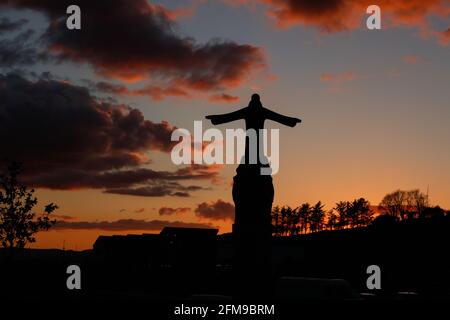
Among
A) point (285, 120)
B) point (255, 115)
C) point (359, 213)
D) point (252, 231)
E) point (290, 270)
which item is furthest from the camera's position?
point (359, 213)

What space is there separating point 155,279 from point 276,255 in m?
37.6

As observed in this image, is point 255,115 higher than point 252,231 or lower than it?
higher

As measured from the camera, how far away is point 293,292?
2858 cm

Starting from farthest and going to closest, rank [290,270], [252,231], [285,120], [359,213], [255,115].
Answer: [359,213]
[290,270]
[285,120]
[255,115]
[252,231]

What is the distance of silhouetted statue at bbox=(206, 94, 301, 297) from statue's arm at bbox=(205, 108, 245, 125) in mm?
260

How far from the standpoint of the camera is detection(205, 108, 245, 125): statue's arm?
21.3 m

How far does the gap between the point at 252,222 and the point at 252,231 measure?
0.30m

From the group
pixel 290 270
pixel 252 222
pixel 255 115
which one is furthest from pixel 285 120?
pixel 290 270

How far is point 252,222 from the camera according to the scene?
20.3m

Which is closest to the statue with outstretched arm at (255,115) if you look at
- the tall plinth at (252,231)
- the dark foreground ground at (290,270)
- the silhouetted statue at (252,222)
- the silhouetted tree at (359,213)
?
the silhouetted statue at (252,222)

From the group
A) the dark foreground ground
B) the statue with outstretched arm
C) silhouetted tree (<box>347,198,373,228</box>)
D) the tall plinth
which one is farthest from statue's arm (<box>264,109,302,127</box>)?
silhouetted tree (<box>347,198,373,228</box>)

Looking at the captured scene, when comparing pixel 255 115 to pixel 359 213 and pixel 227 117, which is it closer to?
pixel 227 117

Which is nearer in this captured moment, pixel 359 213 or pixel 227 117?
pixel 227 117

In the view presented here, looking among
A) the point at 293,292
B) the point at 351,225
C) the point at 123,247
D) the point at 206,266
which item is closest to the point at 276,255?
the point at 123,247
